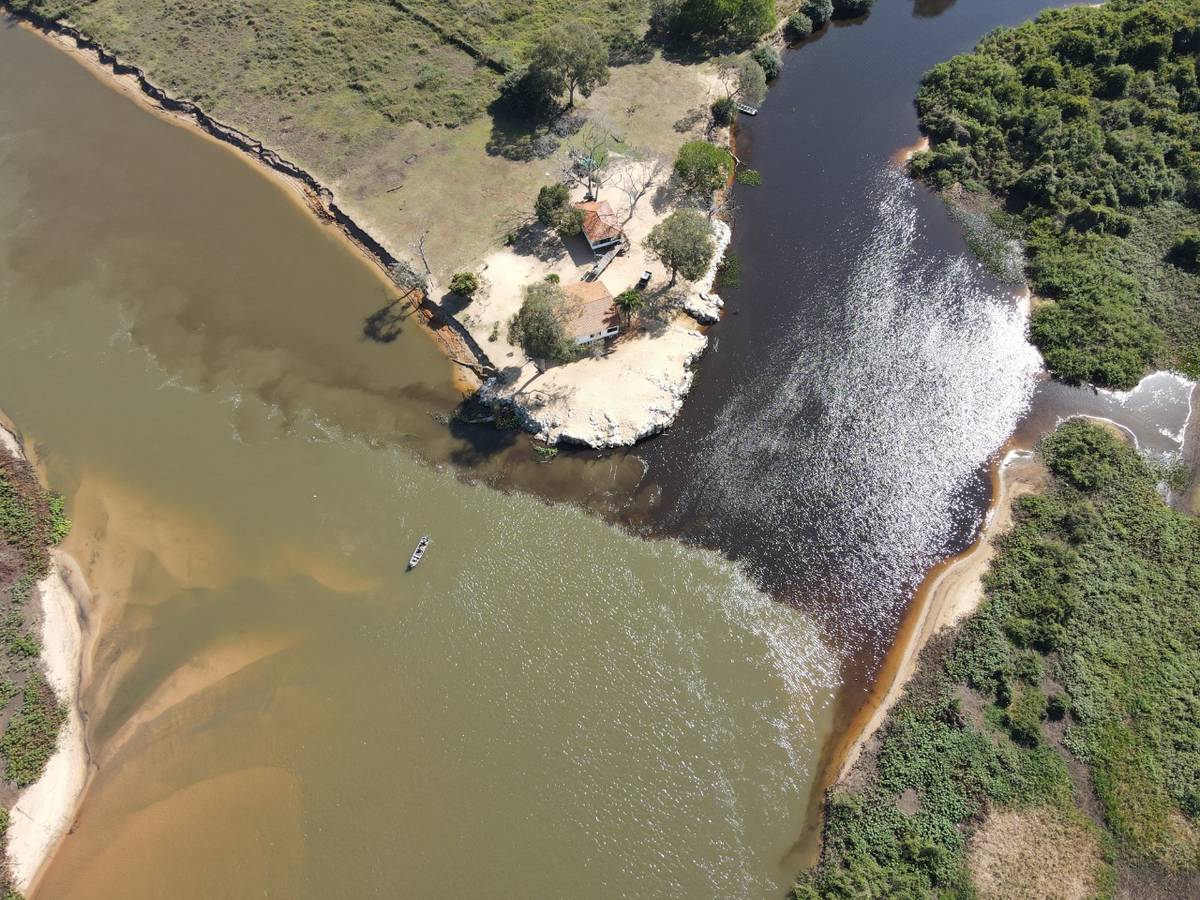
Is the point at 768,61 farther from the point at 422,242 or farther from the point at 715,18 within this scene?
the point at 422,242

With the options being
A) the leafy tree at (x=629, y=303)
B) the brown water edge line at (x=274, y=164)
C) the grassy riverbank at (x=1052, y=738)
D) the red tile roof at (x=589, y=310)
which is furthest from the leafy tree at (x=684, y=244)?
the grassy riverbank at (x=1052, y=738)

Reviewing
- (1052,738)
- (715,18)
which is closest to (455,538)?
(1052,738)

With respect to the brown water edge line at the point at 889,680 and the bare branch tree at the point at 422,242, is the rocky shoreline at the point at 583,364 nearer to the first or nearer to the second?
the bare branch tree at the point at 422,242

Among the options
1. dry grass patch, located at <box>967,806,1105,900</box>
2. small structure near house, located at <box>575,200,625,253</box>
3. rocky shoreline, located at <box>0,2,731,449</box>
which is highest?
small structure near house, located at <box>575,200,625,253</box>

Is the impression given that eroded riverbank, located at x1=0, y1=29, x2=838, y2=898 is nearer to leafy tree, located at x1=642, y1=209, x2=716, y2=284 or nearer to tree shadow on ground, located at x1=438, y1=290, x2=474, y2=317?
tree shadow on ground, located at x1=438, y1=290, x2=474, y2=317

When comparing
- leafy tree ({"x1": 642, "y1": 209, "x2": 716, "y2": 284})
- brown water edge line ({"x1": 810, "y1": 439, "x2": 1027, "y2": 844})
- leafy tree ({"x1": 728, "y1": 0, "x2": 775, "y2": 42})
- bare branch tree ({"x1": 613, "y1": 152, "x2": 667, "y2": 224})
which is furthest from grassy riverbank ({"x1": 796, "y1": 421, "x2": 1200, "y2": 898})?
leafy tree ({"x1": 728, "y1": 0, "x2": 775, "y2": 42})

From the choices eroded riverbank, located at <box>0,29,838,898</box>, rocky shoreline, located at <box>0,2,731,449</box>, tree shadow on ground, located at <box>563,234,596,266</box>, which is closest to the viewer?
eroded riverbank, located at <box>0,29,838,898</box>

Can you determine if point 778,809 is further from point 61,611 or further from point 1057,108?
point 1057,108

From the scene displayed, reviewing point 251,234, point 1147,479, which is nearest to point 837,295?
point 1147,479
